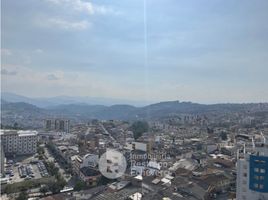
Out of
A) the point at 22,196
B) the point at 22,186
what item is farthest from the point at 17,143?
the point at 22,196

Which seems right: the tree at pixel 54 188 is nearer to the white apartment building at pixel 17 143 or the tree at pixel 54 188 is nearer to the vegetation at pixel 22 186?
the vegetation at pixel 22 186

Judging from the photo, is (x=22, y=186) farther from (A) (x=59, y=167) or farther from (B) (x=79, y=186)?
(A) (x=59, y=167)

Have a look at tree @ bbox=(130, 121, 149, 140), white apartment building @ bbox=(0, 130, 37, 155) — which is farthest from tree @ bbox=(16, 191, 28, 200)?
tree @ bbox=(130, 121, 149, 140)

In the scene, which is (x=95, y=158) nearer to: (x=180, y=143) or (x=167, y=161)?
(x=167, y=161)

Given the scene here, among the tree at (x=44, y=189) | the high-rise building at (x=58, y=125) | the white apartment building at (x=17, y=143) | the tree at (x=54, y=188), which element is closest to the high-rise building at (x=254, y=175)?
the tree at (x=54, y=188)

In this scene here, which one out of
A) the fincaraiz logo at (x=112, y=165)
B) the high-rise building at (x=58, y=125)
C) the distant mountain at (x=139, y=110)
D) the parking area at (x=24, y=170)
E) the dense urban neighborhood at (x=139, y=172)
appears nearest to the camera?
the dense urban neighborhood at (x=139, y=172)
